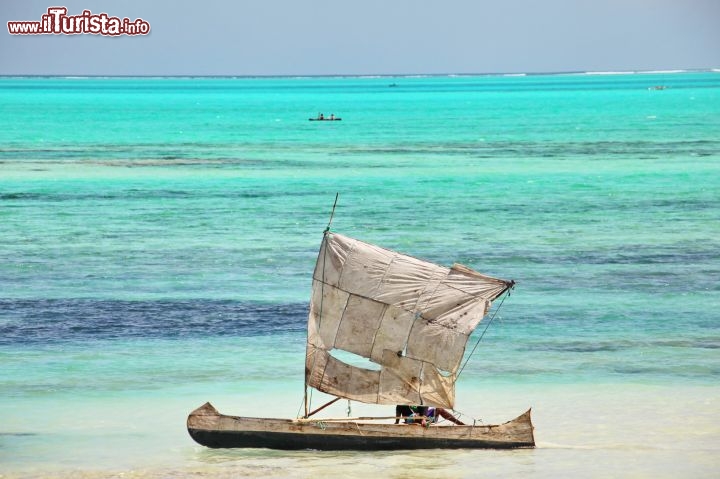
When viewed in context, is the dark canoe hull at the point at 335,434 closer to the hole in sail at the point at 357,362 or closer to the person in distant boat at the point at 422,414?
the person in distant boat at the point at 422,414

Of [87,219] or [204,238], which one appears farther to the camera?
[87,219]

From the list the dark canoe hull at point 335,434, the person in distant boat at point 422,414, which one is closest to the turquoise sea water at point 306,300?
the dark canoe hull at point 335,434

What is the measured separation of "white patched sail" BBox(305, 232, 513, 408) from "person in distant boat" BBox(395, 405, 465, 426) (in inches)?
13.2

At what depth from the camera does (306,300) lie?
35438mm

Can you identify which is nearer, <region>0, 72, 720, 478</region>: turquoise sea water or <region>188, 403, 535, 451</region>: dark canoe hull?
<region>188, 403, 535, 451</region>: dark canoe hull

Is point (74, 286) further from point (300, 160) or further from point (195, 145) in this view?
point (195, 145)

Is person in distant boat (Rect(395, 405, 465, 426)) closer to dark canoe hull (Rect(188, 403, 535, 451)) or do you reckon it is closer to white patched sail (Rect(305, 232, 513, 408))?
white patched sail (Rect(305, 232, 513, 408))

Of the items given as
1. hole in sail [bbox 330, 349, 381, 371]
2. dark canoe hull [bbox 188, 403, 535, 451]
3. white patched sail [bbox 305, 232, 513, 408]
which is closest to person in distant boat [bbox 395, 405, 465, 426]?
white patched sail [bbox 305, 232, 513, 408]

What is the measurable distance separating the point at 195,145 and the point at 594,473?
83.4 meters

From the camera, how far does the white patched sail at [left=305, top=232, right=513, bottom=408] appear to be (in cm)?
2241

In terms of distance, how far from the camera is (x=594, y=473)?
21297mm

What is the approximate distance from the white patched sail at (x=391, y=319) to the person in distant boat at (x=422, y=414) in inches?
13.2

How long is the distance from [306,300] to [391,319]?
42.6 ft

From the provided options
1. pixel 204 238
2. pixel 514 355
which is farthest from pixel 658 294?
pixel 204 238
